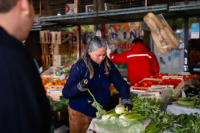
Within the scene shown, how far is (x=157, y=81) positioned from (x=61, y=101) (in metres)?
2.34

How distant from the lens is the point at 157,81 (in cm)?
533

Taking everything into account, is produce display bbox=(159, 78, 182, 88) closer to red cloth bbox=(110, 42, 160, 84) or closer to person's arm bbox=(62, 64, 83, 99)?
red cloth bbox=(110, 42, 160, 84)

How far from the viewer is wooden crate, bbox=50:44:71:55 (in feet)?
26.5

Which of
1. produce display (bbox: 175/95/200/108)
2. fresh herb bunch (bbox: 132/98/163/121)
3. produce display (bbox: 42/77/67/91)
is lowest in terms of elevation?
produce display (bbox: 42/77/67/91)

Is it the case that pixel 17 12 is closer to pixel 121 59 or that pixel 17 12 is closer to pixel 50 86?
pixel 50 86

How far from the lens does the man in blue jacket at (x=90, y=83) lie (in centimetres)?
309

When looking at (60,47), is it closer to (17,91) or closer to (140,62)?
(140,62)

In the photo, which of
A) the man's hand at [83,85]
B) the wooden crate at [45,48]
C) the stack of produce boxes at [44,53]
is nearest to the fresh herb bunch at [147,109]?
the man's hand at [83,85]

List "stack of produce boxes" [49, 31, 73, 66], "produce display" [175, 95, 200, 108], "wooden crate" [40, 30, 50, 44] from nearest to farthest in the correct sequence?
"produce display" [175, 95, 200, 108] < "stack of produce boxes" [49, 31, 73, 66] < "wooden crate" [40, 30, 50, 44]

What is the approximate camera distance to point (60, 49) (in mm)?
8227

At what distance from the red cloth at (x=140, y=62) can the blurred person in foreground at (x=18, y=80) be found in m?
5.27

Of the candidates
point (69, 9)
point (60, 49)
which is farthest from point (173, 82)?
point (60, 49)

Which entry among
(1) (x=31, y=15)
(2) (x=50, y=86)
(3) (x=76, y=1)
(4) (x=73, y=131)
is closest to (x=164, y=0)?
(3) (x=76, y=1)

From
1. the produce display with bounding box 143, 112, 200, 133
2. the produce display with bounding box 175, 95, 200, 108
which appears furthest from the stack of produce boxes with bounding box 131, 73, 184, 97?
the produce display with bounding box 143, 112, 200, 133
